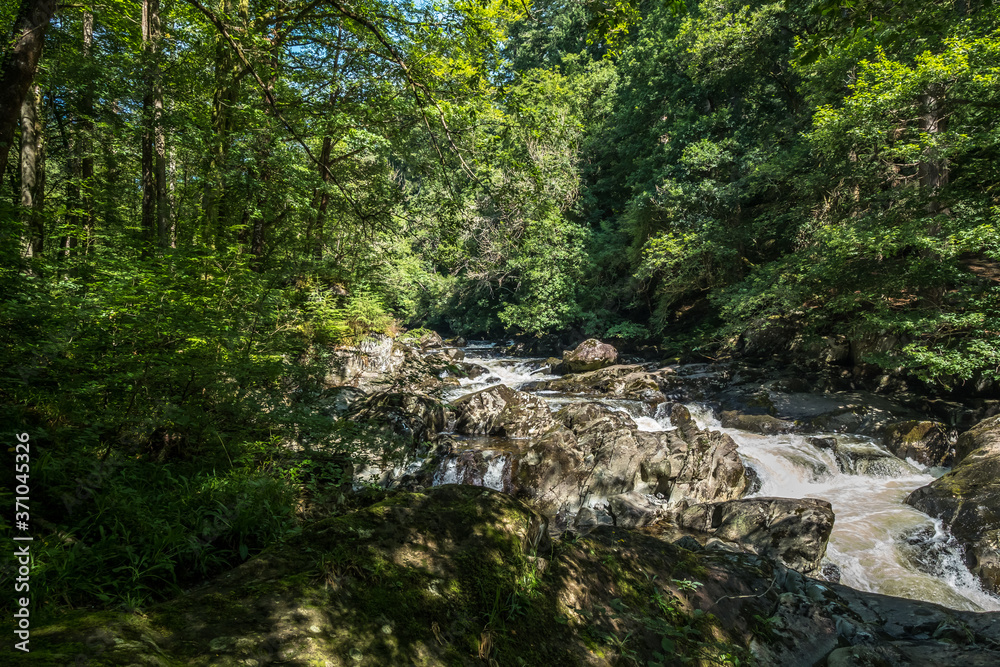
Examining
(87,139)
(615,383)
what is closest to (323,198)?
(87,139)

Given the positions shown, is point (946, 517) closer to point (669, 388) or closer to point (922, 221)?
point (922, 221)

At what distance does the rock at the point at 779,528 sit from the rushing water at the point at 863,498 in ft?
1.80

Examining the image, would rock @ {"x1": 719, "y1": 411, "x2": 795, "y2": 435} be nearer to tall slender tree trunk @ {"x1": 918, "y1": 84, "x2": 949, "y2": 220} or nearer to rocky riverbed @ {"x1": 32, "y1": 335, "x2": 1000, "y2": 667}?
rocky riverbed @ {"x1": 32, "y1": 335, "x2": 1000, "y2": 667}

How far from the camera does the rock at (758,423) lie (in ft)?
31.7

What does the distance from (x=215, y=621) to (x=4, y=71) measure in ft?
12.4

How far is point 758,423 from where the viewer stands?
9.95 m

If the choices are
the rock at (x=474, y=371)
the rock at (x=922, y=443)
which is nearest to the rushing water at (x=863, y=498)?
the rock at (x=922, y=443)

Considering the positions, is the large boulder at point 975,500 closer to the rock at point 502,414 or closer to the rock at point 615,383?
the rock at point 615,383

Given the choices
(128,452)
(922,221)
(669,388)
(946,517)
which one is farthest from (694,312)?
(128,452)

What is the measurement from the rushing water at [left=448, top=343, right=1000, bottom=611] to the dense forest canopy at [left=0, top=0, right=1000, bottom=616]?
7.15 ft

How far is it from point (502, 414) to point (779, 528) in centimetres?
591

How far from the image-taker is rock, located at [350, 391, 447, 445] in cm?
659

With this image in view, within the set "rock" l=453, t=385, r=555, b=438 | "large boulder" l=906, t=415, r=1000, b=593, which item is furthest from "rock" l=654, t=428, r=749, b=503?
"rock" l=453, t=385, r=555, b=438

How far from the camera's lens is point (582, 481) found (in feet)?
24.6
